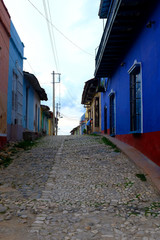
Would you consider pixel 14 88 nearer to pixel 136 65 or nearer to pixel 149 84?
pixel 136 65

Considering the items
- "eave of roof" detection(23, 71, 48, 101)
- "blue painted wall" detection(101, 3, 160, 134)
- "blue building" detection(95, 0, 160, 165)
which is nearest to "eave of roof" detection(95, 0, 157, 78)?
"blue building" detection(95, 0, 160, 165)

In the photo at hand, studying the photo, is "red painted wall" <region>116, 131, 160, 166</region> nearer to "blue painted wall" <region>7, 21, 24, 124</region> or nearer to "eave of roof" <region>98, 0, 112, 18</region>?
"blue painted wall" <region>7, 21, 24, 124</region>

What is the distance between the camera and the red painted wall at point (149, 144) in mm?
5221

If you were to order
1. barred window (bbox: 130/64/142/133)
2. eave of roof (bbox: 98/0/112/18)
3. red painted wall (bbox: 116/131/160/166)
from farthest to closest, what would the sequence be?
1. eave of roof (bbox: 98/0/112/18)
2. barred window (bbox: 130/64/142/133)
3. red painted wall (bbox: 116/131/160/166)

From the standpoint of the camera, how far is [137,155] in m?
6.30

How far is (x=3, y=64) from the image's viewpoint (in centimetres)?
777

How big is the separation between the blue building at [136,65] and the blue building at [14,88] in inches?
131

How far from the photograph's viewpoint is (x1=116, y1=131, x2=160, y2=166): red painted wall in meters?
5.22

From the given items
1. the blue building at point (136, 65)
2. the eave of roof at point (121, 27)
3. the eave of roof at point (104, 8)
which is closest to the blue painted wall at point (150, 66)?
the blue building at point (136, 65)

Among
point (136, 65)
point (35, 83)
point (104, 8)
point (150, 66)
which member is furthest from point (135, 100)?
point (35, 83)

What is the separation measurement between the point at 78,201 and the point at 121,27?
5325 mm

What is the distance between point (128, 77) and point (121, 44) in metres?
1.23

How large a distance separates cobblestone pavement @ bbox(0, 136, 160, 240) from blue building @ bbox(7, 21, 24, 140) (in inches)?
111


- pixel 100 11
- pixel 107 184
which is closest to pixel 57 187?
pixel 107 184
